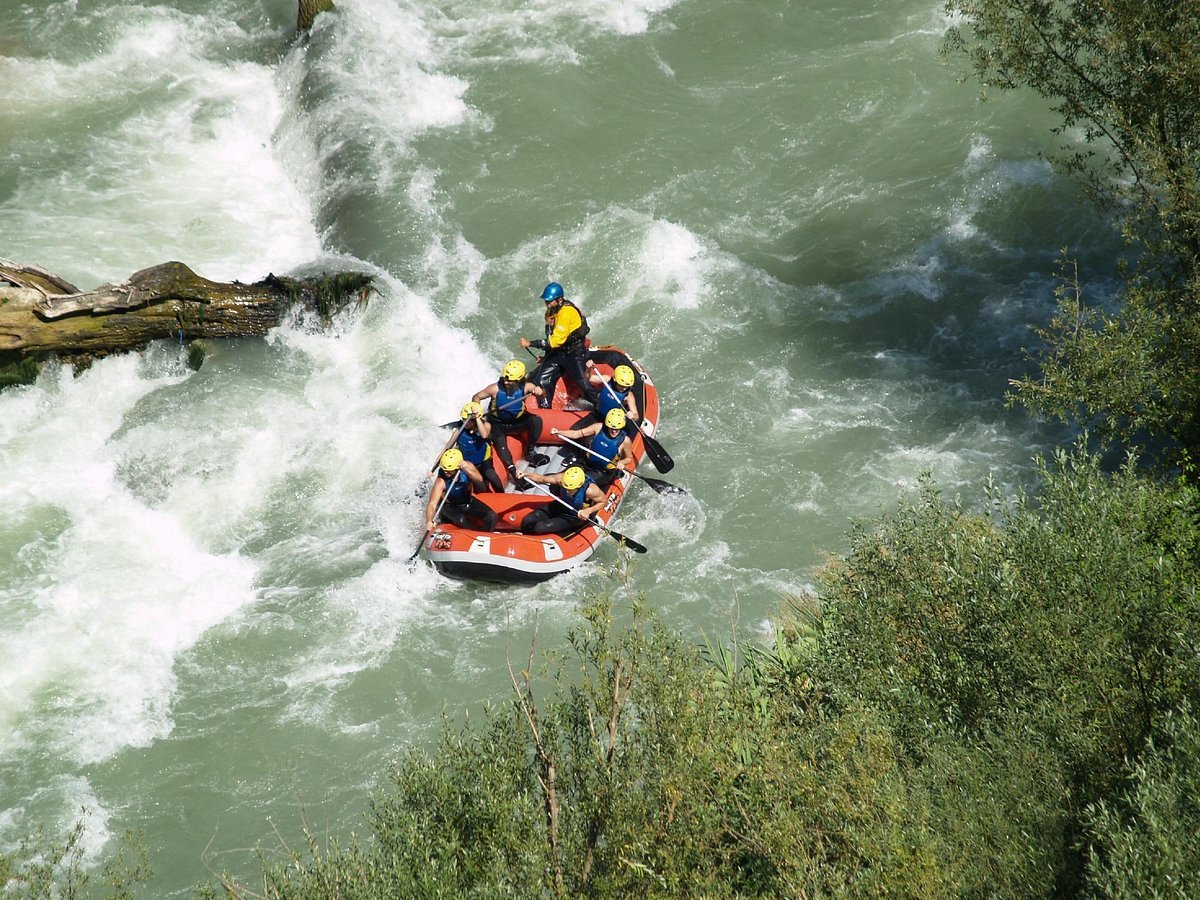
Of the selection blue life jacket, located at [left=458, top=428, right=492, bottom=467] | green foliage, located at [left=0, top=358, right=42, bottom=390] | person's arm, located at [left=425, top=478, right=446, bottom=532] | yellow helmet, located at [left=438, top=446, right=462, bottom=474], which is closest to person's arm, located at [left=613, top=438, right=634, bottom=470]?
blue life jacket, located at [left=458, top=428, right=492, bottom=467]

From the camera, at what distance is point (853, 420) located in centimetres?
1390

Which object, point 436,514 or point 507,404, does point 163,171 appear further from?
point 436,514

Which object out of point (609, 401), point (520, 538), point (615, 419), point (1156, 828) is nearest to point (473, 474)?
point (520, 538)

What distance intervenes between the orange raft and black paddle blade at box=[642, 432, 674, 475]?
87mm

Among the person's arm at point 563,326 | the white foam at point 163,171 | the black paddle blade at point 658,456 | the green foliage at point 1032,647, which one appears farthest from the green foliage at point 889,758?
the white foam at point 163,171

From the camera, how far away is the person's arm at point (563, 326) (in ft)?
44.0

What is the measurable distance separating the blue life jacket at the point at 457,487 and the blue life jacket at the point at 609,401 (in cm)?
175

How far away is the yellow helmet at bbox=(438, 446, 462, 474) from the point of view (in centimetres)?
1198

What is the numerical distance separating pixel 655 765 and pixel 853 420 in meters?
7.98

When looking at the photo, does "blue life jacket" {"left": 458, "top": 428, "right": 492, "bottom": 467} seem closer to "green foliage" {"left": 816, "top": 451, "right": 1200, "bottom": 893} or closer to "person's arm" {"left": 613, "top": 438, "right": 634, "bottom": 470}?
"person's arm" {"left": 613, "top": 438, "right": 634, "bottom": 470}

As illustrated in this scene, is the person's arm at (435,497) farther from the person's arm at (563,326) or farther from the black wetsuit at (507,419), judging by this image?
the person's arm at (563,326)

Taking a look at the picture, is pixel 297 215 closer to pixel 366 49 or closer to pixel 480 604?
pixel 366 49

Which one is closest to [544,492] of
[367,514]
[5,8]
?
[367,514]

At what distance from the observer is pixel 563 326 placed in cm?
1343
